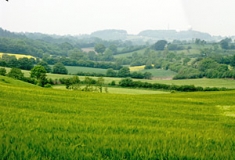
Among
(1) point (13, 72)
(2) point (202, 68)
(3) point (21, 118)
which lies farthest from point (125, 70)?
(3) point (21, 118)

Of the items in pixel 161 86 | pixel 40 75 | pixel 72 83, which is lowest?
pixel 161 86

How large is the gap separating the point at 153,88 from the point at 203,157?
96295mm

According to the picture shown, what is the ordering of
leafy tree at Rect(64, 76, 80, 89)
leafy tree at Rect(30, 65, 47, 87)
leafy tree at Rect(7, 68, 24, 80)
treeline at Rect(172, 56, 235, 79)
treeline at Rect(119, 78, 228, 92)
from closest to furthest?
leafy tree at Rect(64, 76, 80, 89), leafy tree at Rect(30, 65, 47, 87), treeline at Rect(119, 78, 228, 92), leafy tree at Rect(7, 68, 24, 80), treeline at Rect(172, 56, 235, 79)

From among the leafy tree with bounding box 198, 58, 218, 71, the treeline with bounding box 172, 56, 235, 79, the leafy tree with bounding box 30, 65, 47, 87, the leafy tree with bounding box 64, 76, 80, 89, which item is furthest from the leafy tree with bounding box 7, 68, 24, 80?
the leafy tree with bounding box 198, 58, 218, 71

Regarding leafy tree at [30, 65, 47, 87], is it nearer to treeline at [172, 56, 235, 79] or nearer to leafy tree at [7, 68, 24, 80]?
leafy tree at [7, 68, 24, 80]

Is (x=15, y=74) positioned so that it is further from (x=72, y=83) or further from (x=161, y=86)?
(x=161, y=86)

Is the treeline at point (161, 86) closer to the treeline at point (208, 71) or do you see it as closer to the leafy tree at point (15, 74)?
the treeline at point (208, 71)

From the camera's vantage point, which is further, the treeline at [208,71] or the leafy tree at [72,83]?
the treeline at [208,71]

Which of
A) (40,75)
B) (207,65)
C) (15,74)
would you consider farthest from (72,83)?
(207,65)

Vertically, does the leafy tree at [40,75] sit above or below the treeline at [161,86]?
above

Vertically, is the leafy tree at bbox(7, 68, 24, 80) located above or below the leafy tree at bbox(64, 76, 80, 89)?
above

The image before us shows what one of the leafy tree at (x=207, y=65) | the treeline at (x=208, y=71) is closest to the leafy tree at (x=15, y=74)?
the treeline at (x=208, y=71)

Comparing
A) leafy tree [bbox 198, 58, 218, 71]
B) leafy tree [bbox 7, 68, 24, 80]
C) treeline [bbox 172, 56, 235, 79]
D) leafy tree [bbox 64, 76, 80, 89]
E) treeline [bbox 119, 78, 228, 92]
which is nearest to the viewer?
leafy tree [bbox 64, 76, 80, 89]

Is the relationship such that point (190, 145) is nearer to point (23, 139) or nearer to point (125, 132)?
point (125, 132)
